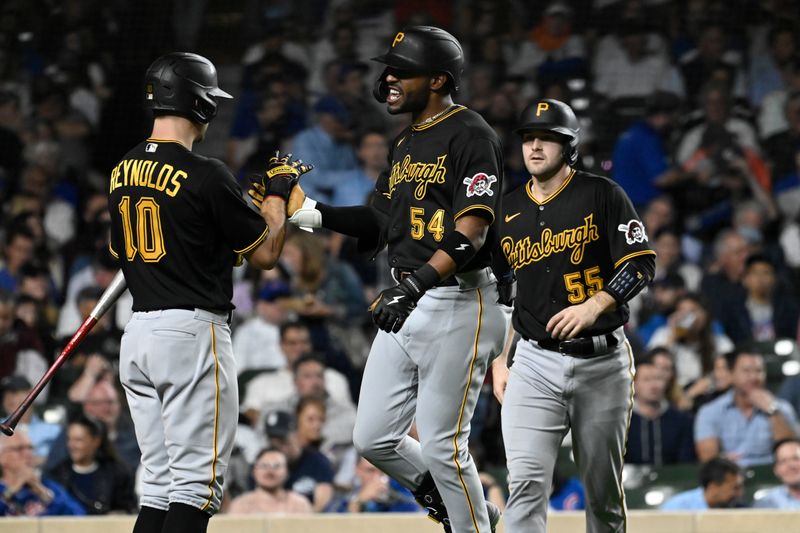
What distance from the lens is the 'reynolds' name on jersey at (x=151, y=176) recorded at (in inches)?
148

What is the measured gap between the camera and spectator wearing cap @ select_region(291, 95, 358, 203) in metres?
8.48

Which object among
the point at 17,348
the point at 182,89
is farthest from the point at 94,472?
the point at 182,89

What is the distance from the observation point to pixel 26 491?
19.8 feet

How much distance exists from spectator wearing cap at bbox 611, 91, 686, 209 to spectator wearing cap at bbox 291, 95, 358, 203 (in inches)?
67.6

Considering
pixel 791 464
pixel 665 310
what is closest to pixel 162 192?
pixel 791 464

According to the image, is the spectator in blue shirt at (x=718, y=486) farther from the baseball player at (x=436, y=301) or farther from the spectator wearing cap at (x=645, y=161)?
the spectator wearing cap at (x=645, y=161)

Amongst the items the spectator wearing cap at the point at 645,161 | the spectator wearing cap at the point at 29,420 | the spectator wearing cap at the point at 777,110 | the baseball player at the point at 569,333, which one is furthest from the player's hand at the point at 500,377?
the spectator wearing cap at the point at 777,110

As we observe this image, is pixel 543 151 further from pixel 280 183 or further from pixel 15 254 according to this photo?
pixel 15 254

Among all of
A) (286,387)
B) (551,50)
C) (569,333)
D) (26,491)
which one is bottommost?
(26,491)

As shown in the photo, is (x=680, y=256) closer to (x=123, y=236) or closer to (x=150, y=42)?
(x=150, y=42)

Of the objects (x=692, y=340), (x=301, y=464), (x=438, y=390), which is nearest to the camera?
(x=438, y=390)

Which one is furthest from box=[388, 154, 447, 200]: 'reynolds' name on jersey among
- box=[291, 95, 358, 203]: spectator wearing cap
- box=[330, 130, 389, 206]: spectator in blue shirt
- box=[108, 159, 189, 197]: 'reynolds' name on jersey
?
box=[291, 95, 358, 203]: spectator wearing cap

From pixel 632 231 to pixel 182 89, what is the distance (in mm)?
1404

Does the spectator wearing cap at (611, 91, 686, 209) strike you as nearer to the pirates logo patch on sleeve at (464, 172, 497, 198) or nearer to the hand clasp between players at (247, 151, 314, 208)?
the hand clasp between players at (247, 151, 314, 208)
